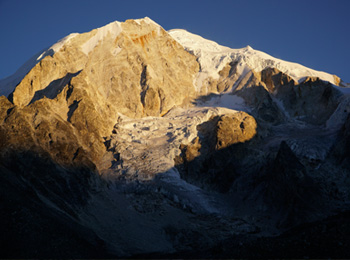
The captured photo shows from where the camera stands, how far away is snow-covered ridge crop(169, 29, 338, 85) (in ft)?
364

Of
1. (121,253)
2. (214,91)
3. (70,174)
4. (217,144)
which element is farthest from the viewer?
(214,91)

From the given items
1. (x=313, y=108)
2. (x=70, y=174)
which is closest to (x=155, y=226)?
(x=70, y=174)

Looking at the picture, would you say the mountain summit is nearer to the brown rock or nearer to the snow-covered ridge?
the brown rock

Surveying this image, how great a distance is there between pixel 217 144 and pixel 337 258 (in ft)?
155

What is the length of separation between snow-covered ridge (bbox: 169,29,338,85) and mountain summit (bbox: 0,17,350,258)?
24.2 inches

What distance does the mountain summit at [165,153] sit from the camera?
149 ft

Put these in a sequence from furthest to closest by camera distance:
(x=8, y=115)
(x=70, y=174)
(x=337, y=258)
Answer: (x=8, y=115) < (x=70, y=174) < (x=337, y=258)

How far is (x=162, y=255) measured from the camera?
1834 inches

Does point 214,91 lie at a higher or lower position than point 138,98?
higher

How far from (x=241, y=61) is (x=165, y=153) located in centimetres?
4819

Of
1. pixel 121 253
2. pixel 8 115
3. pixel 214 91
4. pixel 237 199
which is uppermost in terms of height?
pixel 214 91

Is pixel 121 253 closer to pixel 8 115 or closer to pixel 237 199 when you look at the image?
pixel 237 199

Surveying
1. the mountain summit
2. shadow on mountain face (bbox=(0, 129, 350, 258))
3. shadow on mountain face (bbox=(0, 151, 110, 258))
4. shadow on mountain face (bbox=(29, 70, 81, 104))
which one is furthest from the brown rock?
shadow on mountain face (bbox=(29, 70, 81, 104))

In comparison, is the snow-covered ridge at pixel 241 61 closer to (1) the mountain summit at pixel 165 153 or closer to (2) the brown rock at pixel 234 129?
(1) the mountain summit at pixel 165 153
